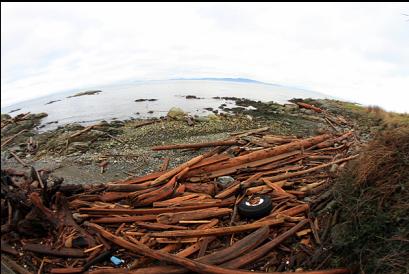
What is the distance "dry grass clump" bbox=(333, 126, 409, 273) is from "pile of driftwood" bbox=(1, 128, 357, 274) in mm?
362

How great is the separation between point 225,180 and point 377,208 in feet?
10.5

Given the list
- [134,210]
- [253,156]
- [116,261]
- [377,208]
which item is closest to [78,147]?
[134,210]

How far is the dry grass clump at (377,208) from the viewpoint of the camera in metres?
5.22

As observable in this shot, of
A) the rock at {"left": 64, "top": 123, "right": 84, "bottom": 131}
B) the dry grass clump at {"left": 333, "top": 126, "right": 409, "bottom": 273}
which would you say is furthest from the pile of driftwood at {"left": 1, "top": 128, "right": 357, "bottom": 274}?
the rock at {"left": 64, "top": 123, "right": 84, "bottom": 131}

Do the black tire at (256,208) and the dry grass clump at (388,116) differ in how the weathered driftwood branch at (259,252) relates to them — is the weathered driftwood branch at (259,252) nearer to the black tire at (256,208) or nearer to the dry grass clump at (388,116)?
the black tire at (256,208)

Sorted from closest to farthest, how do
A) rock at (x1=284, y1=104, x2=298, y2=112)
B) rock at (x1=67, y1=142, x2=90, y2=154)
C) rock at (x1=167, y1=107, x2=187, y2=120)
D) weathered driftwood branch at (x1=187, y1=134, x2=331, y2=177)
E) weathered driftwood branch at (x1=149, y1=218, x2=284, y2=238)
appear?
1. weathered driftwood branch at (x1=149, y1=218, x2=284, y2=238)
2. weathered driftwood branch at (x1=187, y1=134, x2=331, y2=177)
3. rock at (x1=67, y1=142, x2=90, y2=154)
4. rock at (x1=167, y1=107, x2=187, y2=120)
5. rock at (x1=284, y1=104, x2=298, y2=112)

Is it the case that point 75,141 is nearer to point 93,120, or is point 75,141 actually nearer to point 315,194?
point 93,120

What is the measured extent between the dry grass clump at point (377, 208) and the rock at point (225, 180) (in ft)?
7.49

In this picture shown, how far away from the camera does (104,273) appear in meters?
5.19

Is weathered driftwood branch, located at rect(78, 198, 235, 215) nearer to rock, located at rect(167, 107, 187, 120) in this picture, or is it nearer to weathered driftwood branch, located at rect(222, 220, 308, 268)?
weathered driftwood branch, located at rect(222, 220, 308, 268)

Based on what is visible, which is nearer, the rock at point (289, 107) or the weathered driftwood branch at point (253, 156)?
the weathered driftwood branch at point (253, 156)

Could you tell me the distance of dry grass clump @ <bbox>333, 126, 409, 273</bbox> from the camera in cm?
522

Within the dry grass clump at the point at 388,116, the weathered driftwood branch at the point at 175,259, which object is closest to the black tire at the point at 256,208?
the weathered driftwood branch at the point at 175,259

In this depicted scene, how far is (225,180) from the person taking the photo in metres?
7.76
